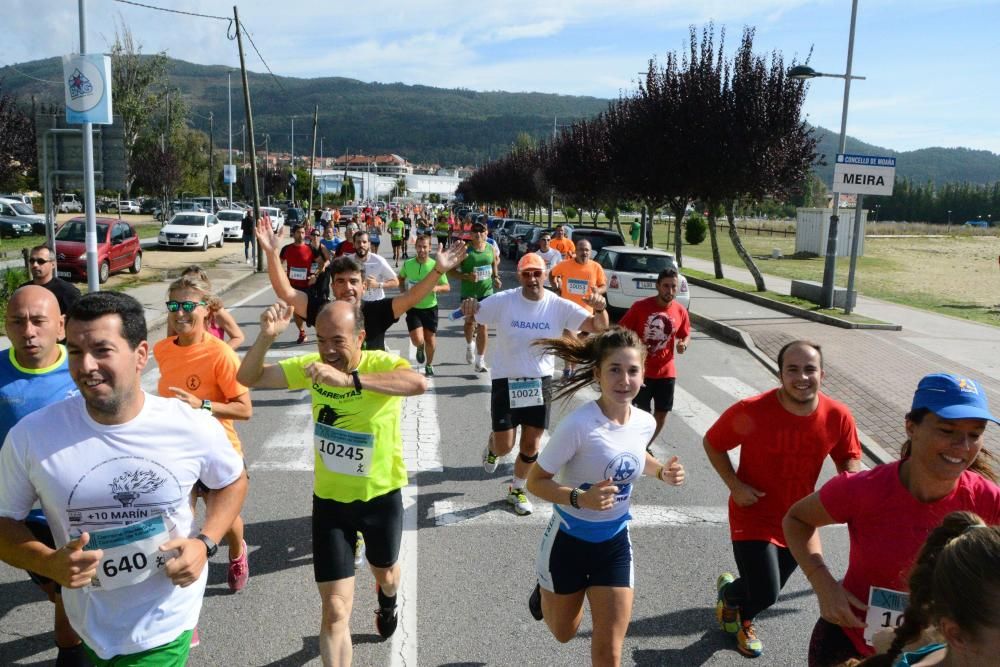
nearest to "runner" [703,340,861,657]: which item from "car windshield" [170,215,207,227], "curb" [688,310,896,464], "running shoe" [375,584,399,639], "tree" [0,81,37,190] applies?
"running shoe" [375,584,399,639]

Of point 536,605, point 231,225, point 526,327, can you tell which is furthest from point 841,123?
point 231,225

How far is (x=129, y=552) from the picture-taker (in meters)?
2.78

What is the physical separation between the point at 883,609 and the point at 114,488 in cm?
265

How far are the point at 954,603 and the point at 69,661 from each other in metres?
3.65

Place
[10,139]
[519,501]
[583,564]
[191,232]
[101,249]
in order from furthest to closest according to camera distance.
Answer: [191,232]
[10,139]
[101,249]
[519,501]
[583,564]

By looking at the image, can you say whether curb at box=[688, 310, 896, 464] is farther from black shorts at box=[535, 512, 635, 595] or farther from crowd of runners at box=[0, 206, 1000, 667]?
black shorts at box=[535, 512, 635, 595]

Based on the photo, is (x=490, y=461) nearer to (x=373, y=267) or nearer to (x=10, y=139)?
(x=373, y=267)

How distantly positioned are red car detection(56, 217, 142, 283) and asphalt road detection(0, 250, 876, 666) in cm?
1606

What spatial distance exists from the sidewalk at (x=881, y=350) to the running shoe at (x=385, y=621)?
613 centimetres

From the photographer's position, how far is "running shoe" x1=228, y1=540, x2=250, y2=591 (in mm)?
5023

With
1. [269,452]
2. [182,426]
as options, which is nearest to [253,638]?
[182,426]

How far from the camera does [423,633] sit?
4.59 meters

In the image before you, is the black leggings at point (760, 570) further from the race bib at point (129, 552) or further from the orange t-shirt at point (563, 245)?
the orange t-shirt at point (563, 245)

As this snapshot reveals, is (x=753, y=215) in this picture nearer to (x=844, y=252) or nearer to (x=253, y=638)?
(x=844, y=252)
